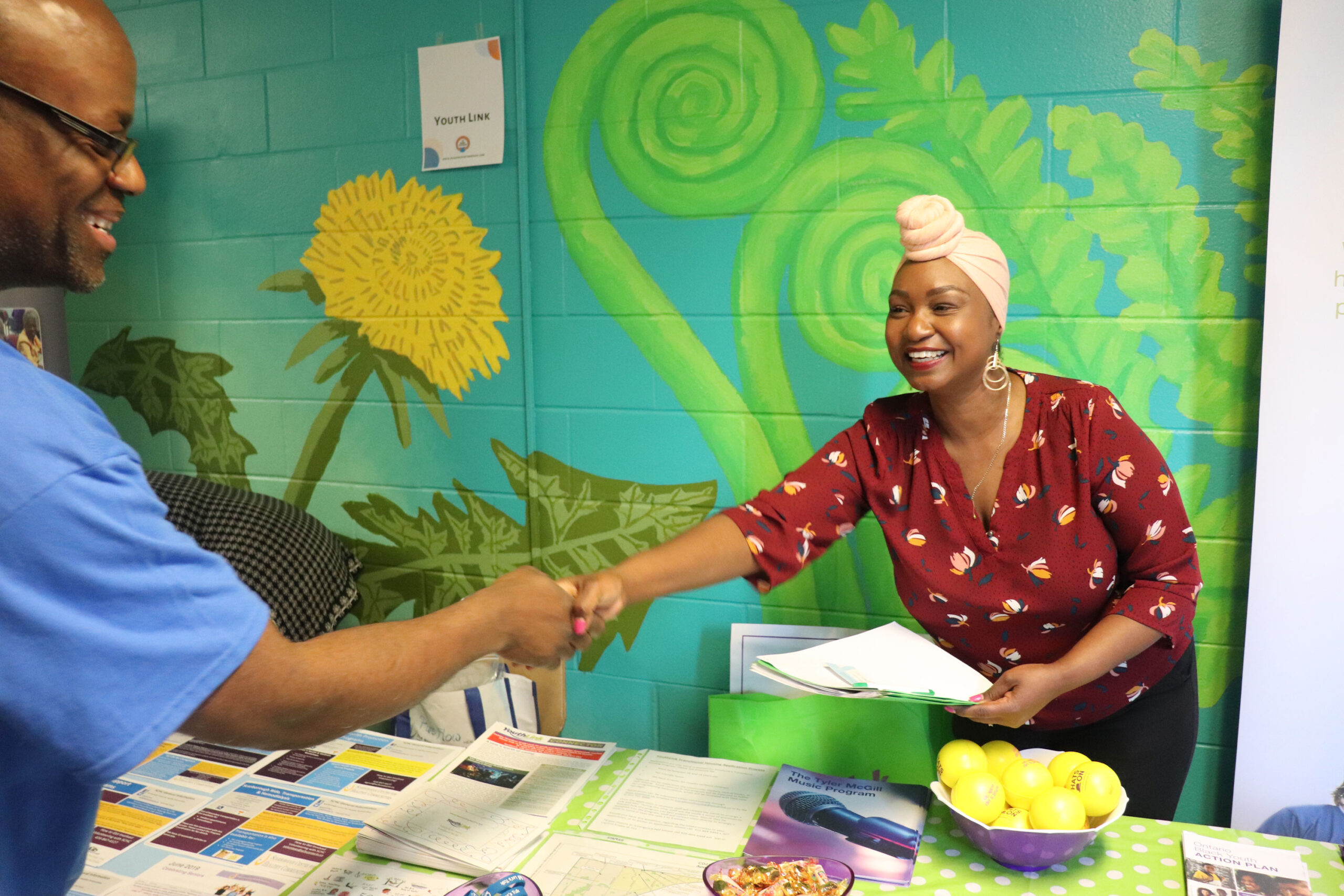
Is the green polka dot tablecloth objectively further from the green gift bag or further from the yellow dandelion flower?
the yellow dandelion flower

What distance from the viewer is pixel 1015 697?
4.88ft

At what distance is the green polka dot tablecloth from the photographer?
4.31ft

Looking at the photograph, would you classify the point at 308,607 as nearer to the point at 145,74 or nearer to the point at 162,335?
the point at 162,335

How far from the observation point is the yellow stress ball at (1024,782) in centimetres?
135

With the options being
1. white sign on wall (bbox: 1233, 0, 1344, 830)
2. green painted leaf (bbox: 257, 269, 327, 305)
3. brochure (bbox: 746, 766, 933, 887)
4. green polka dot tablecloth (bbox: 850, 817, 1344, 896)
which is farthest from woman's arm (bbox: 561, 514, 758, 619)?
green painted leaf (bbox: 257, 269, 327, 305)

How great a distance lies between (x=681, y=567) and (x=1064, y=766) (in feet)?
2.44

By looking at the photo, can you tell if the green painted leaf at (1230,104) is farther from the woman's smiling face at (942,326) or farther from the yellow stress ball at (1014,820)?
the yellow stress ball at (1014,820)

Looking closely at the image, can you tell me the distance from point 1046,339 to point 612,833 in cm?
159

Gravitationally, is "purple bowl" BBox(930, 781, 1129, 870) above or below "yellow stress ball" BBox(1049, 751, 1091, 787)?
below

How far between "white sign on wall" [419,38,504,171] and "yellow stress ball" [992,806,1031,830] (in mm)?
2188

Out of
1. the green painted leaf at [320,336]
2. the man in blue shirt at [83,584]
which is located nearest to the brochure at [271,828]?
the man in blue shirt at [83,584]

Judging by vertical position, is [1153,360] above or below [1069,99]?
below

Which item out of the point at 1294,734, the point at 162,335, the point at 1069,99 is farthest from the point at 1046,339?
the point at 162,335

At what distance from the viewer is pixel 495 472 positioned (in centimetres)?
291
